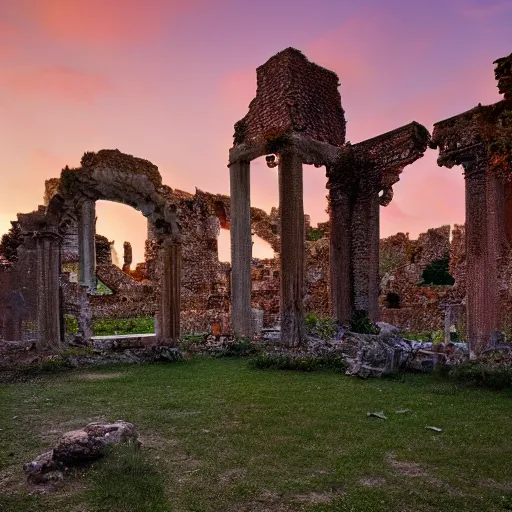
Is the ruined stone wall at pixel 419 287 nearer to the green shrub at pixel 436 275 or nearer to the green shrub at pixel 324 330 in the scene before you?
the green shrub at pixel 436 275

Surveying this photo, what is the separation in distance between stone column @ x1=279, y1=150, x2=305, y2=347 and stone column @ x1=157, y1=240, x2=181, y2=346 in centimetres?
273

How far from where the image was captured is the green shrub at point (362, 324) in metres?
12.5

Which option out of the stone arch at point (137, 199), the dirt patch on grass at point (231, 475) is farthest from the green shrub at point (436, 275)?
the dirt patch on grass at point (231, 475)

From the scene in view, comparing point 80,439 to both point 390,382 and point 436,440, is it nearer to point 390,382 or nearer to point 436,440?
point 436,440

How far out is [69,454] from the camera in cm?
389

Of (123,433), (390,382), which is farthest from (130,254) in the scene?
(123,433)

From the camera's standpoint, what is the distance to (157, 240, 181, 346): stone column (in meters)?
12.0

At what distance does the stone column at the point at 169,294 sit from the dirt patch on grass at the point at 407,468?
8.38 meters

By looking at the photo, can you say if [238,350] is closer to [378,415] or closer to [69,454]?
[378,415]

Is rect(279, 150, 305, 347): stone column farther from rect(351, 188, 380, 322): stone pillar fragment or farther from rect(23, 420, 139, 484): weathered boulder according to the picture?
rect(23, 420, 139, 484): weathered boulder

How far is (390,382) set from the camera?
26.0 ft

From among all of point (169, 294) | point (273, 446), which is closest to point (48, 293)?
point (169, 294)

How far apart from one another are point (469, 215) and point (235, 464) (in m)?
7.94

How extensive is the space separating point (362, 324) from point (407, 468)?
8687 millimetres
